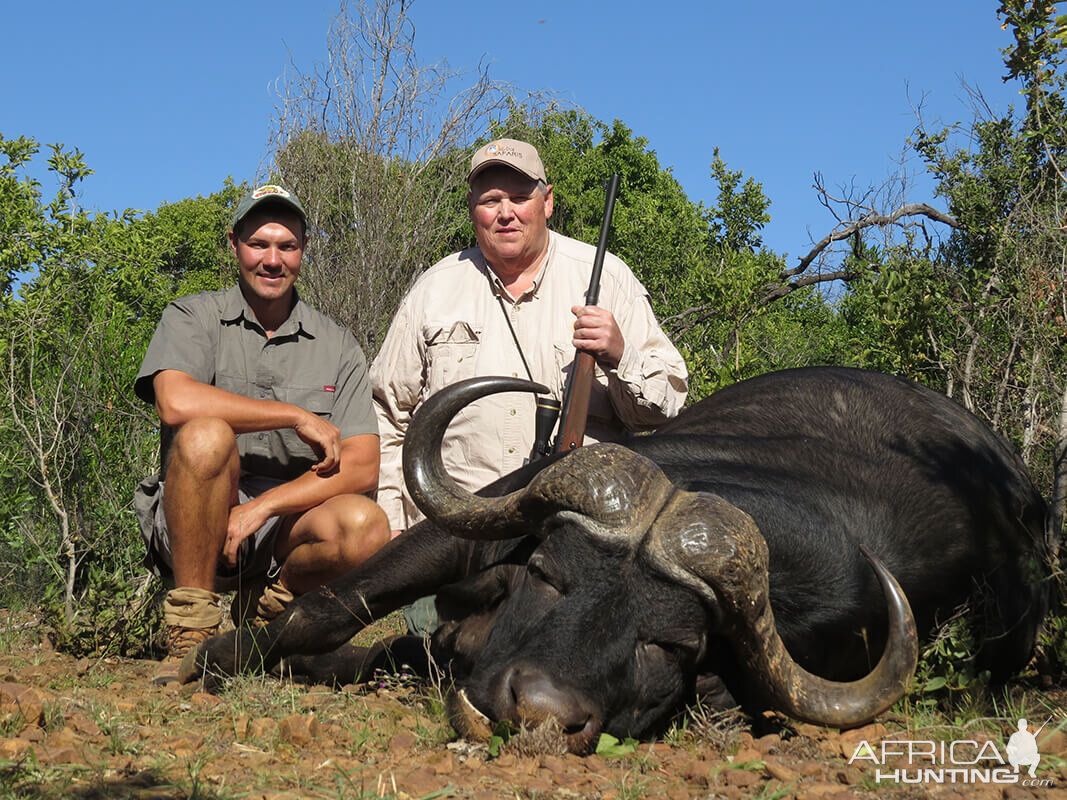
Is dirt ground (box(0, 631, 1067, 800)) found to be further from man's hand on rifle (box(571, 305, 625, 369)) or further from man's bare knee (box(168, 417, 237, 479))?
man's hand on rifle (box(571, 305, 625, 369))

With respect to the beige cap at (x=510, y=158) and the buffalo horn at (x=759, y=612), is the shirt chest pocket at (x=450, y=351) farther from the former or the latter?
the buffalo horn at (x=759, y=612)

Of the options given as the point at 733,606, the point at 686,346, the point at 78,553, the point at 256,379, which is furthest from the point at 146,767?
the point at 686,346

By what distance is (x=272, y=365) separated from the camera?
4906 mm

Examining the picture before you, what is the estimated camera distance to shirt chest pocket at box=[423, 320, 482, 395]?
5.05 metres

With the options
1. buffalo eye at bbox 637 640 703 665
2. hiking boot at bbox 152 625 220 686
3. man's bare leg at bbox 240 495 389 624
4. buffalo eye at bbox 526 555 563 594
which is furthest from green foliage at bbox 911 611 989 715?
hiking boot at bbox 152 625 220 686

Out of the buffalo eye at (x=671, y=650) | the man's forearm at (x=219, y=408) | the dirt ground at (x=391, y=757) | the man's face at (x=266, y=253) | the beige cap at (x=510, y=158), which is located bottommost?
the dirt ground at (x=391, y=757)

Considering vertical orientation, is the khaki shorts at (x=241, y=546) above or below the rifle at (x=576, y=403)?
below

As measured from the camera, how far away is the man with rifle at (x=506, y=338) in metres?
4.95

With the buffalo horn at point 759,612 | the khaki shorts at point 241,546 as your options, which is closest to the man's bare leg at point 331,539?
the khaki shorts at point 241,546

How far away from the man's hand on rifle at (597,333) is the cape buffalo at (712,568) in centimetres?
46

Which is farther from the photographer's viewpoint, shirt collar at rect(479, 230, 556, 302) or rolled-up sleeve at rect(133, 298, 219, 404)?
shirt collar at rect(479, 230, 556, 302)

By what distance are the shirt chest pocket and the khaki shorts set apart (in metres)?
0.87

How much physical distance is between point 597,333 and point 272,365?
1.50 metres

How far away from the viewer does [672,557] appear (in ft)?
10.2
